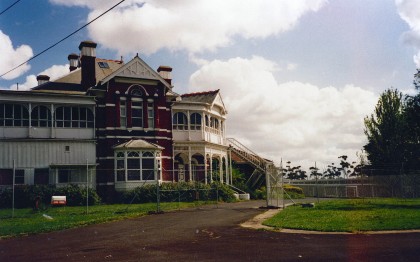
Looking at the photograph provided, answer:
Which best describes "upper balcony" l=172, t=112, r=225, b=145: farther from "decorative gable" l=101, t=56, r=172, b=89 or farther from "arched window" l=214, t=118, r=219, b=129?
"decorative gable" l=101, t=56, r=172, b=89

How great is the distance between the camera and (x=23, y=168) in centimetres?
2889

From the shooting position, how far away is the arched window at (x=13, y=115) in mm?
29344

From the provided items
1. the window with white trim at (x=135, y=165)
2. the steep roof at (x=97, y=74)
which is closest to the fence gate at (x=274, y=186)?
the window with white trim at (x=135, y=165)

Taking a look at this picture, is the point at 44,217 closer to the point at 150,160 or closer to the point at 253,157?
the point at 150,160

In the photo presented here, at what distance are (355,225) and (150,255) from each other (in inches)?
306

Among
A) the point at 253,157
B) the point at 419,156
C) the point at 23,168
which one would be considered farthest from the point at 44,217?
the point at 419,156

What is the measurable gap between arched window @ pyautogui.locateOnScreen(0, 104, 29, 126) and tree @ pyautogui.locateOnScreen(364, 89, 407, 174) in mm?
33312

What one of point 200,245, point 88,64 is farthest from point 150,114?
point 200,245

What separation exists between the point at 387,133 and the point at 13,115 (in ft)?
116

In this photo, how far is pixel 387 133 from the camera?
141 ft

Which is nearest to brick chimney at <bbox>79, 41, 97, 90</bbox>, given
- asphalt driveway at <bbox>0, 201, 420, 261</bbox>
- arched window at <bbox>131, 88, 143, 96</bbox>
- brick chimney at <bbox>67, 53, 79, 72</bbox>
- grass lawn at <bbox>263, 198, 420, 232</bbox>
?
arched window at <bbox>131, 88, 143, 96</bbox>

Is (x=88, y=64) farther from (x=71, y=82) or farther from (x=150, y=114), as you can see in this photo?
(x=150, y=114)

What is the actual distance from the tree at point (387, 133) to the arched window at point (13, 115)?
3331 centimetres

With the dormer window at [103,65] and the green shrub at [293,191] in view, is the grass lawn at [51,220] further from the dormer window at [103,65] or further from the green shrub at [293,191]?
the dormer window at [103,65]
